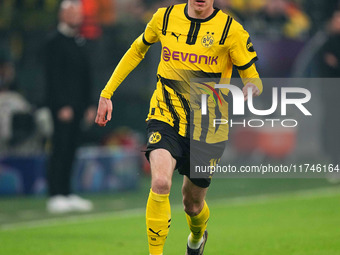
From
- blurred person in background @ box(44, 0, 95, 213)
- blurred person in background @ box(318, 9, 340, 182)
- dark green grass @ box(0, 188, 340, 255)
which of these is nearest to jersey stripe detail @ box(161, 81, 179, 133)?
dark green grass @ box(0, 188, 340, 255)

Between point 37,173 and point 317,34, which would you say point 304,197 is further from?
point 317,34

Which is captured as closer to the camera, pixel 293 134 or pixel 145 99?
pixel 145 99

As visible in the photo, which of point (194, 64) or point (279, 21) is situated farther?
point (279, 21)

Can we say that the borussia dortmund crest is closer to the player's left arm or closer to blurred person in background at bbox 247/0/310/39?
the player's left arm

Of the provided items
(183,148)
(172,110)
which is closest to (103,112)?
(172,110)

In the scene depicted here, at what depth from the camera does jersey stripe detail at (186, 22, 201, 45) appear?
23.7 feet

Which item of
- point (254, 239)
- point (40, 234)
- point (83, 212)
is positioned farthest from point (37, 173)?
point (254, 239)

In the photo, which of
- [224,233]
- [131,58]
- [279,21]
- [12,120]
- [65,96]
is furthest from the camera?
[279,21]

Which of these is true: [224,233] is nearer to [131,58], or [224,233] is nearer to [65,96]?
[131,58]

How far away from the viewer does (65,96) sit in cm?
1197

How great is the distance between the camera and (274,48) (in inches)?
676

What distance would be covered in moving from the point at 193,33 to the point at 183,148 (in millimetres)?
915

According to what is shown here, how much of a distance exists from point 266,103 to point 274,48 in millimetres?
1118

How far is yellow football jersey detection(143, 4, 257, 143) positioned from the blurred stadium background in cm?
173
